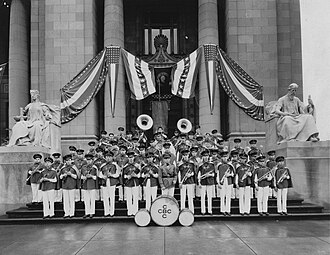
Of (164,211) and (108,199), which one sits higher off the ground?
(108,199)

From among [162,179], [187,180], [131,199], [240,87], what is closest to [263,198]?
[187,180]

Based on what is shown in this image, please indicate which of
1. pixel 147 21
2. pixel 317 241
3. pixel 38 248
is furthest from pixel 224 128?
pixel 38 248

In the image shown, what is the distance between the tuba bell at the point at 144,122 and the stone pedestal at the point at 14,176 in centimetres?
460

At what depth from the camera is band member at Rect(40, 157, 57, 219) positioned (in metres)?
14.7

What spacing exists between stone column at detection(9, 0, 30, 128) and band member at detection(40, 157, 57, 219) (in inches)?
598

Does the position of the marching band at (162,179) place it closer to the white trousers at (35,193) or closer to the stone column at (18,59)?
the white trousers at (35,193)

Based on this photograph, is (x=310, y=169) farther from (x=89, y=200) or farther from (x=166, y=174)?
(x=89, y=200)

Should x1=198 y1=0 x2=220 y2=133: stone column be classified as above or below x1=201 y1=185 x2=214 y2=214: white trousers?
above

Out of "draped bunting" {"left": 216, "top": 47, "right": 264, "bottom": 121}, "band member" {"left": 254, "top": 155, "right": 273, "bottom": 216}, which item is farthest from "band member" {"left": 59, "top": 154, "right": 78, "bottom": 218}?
"draped bunting" {"left": 216, "top": 47, "right": 264, "bottom": 121}

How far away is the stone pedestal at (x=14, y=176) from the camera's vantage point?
56.0ft

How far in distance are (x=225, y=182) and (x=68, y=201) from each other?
5.67m

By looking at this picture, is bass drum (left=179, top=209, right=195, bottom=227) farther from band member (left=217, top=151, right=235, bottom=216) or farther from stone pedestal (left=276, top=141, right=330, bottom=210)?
Result: stone pedestal (left=276, top=141, right=330, bottom=210)

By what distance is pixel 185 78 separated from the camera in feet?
71.5

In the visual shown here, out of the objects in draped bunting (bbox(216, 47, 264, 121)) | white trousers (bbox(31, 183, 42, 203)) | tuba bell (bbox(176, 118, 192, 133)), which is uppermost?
draped bunting (bbox(216, 47, 264, 121))
